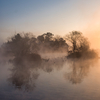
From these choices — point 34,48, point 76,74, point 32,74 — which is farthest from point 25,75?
point 34,48

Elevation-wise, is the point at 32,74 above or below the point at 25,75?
above

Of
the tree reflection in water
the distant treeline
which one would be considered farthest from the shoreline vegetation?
the tree reflection in water

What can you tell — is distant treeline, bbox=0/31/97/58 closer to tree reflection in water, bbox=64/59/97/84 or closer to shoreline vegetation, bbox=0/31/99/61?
shoreline vegetation, bbox=0/31/99/61

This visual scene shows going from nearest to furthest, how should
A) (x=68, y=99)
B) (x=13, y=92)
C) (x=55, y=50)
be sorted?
(x=68, y=99) → (x=13, y=92) → (x=55, y=50)

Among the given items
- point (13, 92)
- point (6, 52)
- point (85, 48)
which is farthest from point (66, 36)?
point (13, 92)

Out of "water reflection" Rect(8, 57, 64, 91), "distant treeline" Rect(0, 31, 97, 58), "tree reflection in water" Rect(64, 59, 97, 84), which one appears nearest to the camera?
"water reflection" Rect(8, 57, 64, 91)

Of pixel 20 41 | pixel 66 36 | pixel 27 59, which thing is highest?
pixel 66 36

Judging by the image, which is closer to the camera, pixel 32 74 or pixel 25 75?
pixel 25 75

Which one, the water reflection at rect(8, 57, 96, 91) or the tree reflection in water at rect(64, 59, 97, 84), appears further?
the tree reflection in water at rect(64, 59, 97, 84)

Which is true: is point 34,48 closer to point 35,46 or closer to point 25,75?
point 35,46

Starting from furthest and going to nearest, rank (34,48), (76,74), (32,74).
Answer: (34,48)
(32,74)
(76,74)

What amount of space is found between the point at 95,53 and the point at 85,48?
12.2 ft

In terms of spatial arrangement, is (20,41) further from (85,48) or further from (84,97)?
(84,97)

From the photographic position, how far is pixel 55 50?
62.2m
